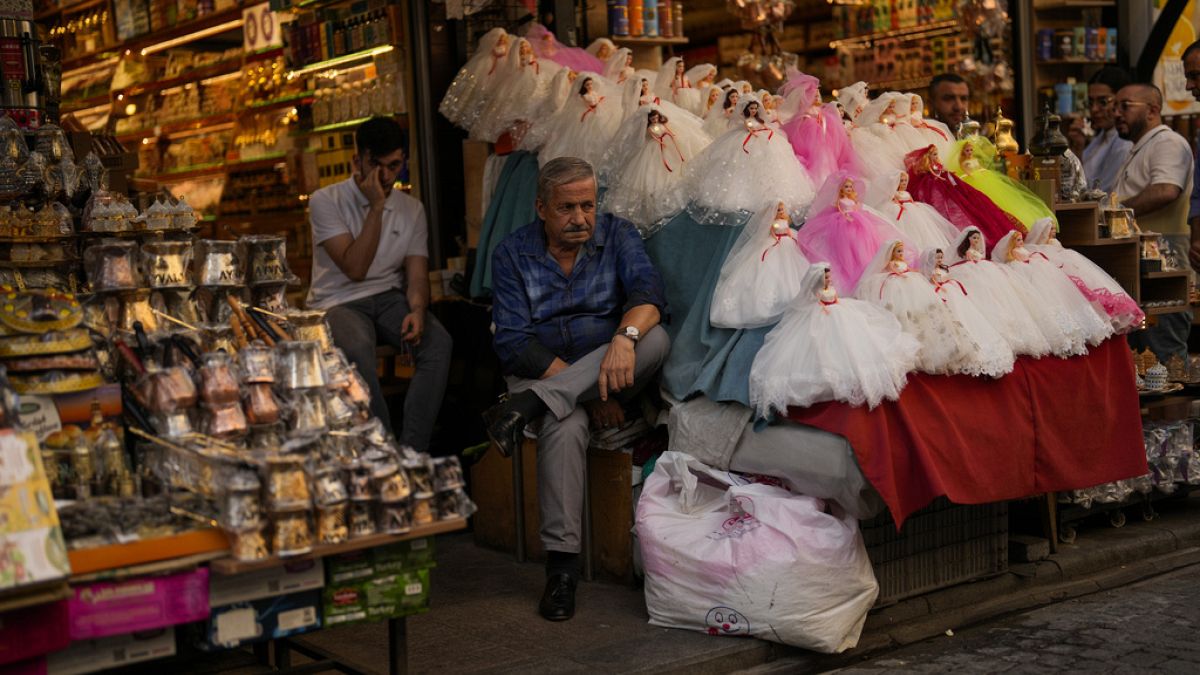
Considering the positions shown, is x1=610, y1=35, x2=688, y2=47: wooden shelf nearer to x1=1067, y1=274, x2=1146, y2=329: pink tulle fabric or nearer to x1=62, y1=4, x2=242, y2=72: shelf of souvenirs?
x1=1067, y1=274, x2=1146, y2=329: pink tulle fabric

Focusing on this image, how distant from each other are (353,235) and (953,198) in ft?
7.97

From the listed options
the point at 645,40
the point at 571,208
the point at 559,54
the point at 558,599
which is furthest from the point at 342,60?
the point at 558,599

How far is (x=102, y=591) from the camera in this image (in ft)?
10.1

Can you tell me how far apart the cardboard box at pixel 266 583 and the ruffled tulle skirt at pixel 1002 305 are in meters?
2.41

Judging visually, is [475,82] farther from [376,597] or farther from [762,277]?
[376,597]

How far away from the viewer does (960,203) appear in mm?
5273

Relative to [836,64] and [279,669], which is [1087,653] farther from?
[836,64]

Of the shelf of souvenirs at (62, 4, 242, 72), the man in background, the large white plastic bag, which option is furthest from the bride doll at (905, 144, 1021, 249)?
the shelf of souvenirs at (62, 4, 242, 72)

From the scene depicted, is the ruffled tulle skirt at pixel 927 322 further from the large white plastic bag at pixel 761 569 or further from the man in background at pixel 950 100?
the man in background at pixel 950 100

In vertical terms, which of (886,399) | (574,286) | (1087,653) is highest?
(574,286)

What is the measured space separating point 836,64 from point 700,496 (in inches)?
224

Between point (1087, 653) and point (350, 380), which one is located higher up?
point (350, 380)

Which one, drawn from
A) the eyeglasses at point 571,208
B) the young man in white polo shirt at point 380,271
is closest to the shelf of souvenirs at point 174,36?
the young man in white polo shirt at point 380,271

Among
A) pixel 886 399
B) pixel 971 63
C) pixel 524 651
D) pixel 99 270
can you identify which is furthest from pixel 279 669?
pixel 971 63
